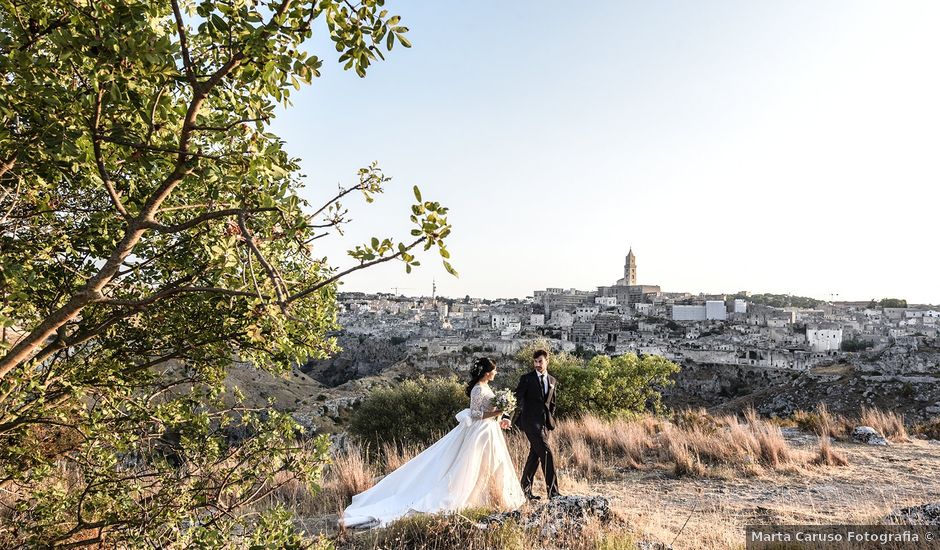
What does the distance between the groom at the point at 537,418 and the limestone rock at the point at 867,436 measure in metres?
8.97

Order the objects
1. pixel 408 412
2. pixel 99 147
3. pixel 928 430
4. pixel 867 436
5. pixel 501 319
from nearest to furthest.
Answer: pixel 99 147, pixel 867 436, pixel 928 430, pixel 408 412, pixel 501 319

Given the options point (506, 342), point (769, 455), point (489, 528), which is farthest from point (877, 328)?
point (489, 528)

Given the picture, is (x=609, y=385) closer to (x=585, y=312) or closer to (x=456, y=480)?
(x=456, y=480)

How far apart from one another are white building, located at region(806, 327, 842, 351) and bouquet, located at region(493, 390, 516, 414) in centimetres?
9028

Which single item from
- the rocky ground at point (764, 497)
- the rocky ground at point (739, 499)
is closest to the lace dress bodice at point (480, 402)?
the rocky ground at point (739, 499)

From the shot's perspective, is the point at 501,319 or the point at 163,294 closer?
the point at 163,294

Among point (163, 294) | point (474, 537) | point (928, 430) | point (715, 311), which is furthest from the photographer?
point (715, 311)

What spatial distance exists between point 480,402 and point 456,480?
0.98 meters

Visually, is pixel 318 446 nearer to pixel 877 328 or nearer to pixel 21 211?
pixel 21 211

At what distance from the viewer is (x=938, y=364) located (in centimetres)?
4891

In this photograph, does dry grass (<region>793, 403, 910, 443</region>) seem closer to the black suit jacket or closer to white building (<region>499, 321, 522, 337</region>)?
the black suit jacket

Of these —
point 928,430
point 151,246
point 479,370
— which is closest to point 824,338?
point 928,430

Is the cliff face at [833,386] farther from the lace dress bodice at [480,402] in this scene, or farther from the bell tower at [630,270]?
the bell tower at [630,270]

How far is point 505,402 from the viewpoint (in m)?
6.50
